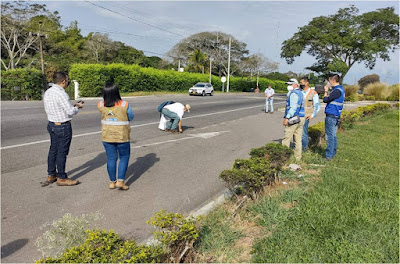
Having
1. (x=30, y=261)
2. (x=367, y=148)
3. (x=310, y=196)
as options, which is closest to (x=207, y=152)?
(x=310, y=196)

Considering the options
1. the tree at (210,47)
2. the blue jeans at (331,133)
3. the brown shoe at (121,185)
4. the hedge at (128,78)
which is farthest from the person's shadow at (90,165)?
the tree at (210,47)

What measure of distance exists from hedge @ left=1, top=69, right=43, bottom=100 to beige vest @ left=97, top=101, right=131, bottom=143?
19580mm

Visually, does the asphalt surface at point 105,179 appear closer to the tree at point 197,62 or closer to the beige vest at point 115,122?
the beige vest at point 115,122

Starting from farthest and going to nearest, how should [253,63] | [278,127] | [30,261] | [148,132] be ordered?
[253,63]
[278,127]
[148,132]
[30,261]

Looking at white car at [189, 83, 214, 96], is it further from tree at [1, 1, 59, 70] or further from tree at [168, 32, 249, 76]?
tree at [168, 32, 249, 76]

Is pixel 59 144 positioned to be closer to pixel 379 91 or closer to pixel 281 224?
pixel 281 224

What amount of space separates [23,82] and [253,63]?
54.9 meters

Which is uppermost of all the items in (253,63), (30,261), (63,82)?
(253,63)

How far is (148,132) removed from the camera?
1000 centimetres

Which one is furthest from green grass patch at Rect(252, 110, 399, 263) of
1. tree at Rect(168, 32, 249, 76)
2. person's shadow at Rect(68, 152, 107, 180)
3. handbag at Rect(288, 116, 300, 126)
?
tree at Rect(168, 32, 249, 76)

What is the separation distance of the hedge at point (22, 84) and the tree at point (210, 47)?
1698 inches

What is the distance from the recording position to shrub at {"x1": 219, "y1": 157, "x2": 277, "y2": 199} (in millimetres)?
4105

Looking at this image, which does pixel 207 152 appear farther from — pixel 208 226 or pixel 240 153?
pixel 208 226

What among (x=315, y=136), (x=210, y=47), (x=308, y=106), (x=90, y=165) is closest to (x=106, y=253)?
(x=90, y=165)
